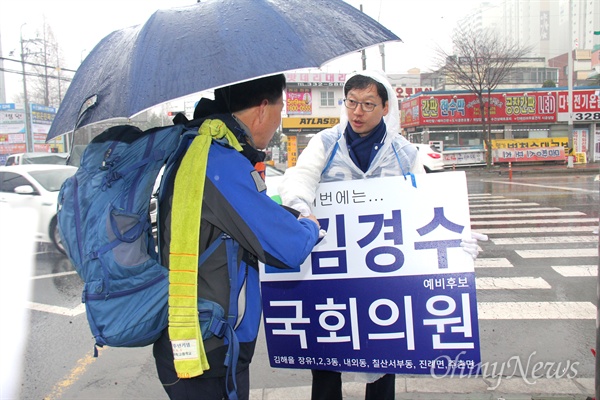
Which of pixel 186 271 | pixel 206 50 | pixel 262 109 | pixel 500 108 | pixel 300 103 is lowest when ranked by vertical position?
pixel 186 271

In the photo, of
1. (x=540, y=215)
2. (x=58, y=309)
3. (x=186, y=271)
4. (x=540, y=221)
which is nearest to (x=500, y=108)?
(x=540, y=215)

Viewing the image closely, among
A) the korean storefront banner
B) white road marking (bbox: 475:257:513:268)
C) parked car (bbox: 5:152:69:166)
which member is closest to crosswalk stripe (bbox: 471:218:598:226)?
white road marking (bbox: 475:257:513:268)

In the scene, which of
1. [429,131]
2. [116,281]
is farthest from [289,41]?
[429,131]

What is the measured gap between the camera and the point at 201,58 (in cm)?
142

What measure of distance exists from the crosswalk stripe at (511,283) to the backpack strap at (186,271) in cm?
496

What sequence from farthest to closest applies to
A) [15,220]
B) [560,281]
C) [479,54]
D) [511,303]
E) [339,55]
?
[479,54] → [15,220] → [560,281] → [511,303] → [339,55]

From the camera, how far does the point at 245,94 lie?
1.62 m

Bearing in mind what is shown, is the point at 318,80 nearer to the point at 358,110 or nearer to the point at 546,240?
the point at 546,240

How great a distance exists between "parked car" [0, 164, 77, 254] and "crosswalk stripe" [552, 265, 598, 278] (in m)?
8.44

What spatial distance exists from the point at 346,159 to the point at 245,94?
95cm

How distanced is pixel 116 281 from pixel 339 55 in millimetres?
1035

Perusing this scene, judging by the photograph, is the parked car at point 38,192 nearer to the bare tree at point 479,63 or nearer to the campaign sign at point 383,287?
the campaign sign at point 383,287

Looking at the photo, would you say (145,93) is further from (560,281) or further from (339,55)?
(560,281)

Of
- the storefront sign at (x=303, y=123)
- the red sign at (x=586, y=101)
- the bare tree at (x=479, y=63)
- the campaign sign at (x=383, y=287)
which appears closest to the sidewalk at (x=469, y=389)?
the campaign sign at (x=383, y=287)
